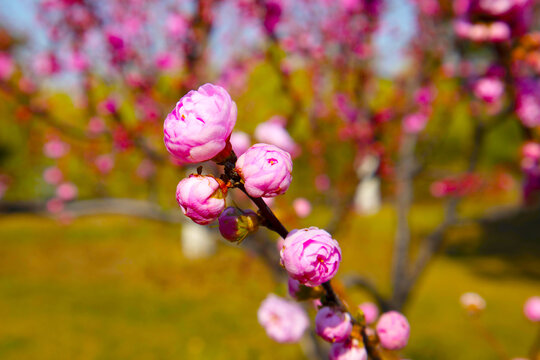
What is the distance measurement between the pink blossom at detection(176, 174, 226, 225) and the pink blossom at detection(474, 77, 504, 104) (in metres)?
1.88

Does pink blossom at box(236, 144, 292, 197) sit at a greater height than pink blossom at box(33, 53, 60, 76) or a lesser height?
greater

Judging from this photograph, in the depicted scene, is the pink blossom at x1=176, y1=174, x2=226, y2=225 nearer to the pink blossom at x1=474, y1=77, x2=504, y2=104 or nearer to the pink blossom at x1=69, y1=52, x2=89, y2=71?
the pink blossom at x1=474, y1=77, x2=504, y2=104

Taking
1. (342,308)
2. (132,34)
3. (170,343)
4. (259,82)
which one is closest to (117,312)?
(170,343)

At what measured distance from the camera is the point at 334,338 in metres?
0.73

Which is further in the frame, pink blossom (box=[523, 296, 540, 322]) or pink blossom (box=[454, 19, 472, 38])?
pink blossom (box=[454, 19, 472, 38])

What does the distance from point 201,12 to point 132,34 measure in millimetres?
2843

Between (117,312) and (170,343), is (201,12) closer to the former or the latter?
(170,343)


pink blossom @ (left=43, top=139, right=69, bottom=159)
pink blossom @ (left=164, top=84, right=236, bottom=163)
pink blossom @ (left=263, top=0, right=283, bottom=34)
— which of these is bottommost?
pink blossom @ (left=43, top=139, right=69, bottom=159)

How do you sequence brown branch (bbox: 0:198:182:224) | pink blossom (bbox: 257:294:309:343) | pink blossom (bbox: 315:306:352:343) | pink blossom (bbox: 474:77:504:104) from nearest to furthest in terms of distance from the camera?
pink blossom (bbox: 315:306:352:343), pink blossom (bbox: 257:294:309:343), pink blossom (bbox: 474:77:504:104), brown branch (bbox: 0:198:182:224)

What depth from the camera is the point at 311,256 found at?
64 centimetres

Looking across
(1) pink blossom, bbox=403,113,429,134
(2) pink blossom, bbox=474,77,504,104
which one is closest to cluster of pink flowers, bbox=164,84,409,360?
(2) pink blossom, bbox=474,77,504,104

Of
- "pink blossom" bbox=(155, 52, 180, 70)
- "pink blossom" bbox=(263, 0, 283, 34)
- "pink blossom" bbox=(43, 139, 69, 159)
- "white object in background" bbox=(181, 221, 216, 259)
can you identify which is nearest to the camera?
"pink blossom" bbox=(263, 0, 283, 34)

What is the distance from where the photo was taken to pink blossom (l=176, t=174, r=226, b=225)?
2.05ft

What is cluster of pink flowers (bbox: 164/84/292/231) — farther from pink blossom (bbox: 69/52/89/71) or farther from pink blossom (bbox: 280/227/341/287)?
pink blossom (bbox: 69/52/89/71)
